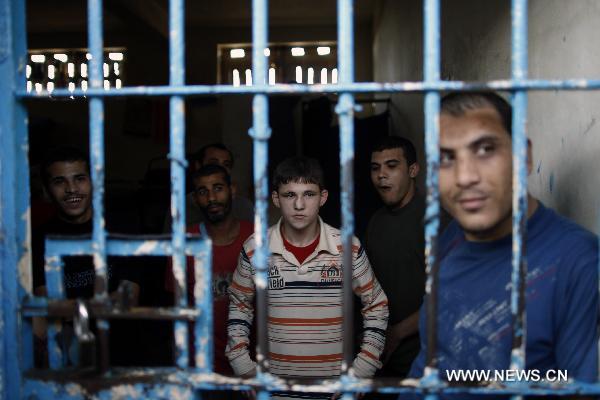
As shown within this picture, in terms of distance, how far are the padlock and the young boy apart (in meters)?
1.07

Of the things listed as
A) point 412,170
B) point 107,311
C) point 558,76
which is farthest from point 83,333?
point 412,170

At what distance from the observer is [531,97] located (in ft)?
6.39

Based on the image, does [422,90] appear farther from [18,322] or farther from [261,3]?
[18,322]

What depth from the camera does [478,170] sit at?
4.53ft

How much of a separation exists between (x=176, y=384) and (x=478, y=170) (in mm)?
894

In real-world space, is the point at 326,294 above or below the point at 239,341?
above

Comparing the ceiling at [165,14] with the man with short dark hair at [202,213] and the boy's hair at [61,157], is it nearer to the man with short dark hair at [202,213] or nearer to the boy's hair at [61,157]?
the man with short dark hair at [202,213]

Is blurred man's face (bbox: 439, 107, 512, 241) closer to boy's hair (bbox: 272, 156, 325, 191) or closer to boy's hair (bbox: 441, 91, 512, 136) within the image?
boy's hair (bbox: 441, 91, 512, 136)

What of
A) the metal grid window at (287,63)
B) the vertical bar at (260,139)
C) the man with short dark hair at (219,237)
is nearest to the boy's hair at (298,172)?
the man with short dark hair at (219,237)

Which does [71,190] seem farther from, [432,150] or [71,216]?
[432,150]

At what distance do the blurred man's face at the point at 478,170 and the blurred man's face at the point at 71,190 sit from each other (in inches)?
65.3

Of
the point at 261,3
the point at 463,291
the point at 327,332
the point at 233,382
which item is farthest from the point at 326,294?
the point at 261,3

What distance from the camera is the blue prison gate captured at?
1.17m

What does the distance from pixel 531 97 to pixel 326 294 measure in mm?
1082
